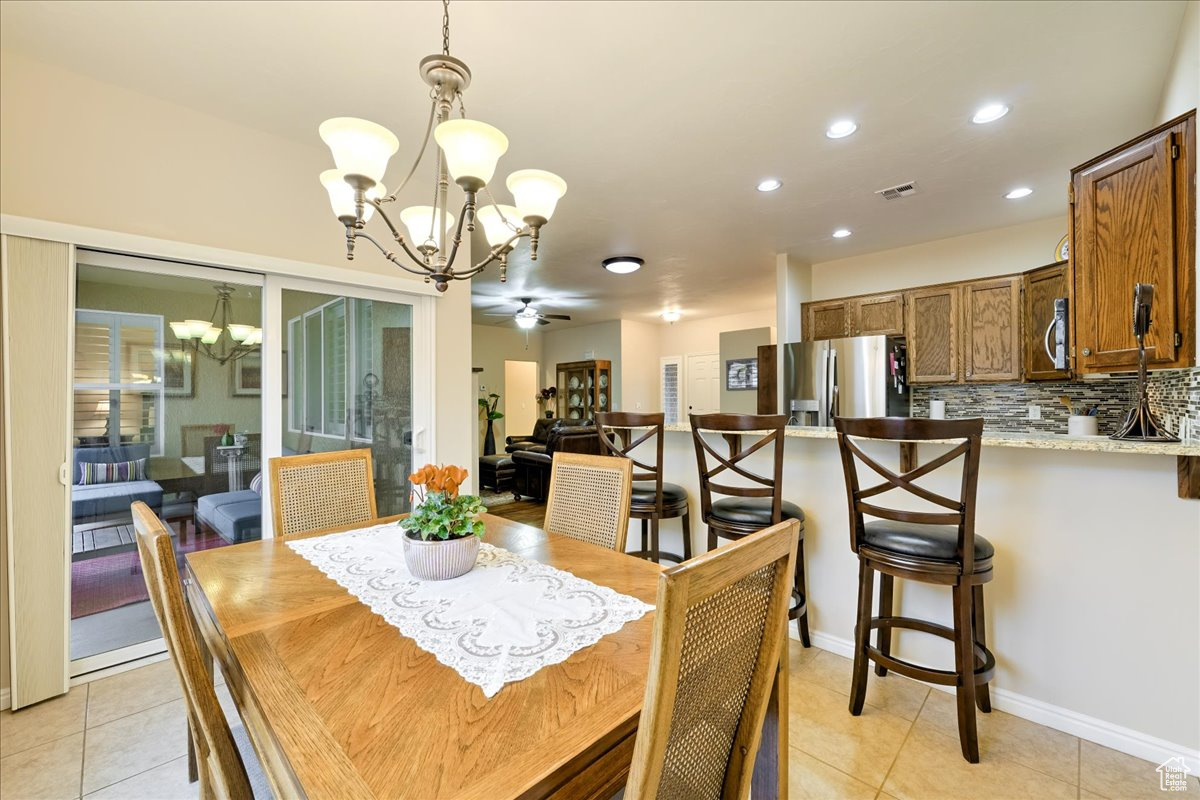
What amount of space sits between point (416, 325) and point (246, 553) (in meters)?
1.89

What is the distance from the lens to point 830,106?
2.33m

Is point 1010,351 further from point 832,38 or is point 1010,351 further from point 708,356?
point 708,356

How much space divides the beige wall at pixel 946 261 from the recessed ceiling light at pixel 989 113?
1.64 m

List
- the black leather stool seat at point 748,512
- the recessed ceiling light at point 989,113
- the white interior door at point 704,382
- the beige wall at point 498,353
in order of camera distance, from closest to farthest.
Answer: the black leather stool seat at point 748,512 < the recessed ceiling light at point 989,113 < the white interior door at point 704,382 < the beige wall at point 498,353

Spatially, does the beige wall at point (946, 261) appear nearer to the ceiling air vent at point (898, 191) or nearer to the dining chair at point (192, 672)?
the ceiling air vent at point (898, 191)

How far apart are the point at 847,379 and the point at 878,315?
2.31 feet

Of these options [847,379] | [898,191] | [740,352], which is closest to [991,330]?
[847,379]

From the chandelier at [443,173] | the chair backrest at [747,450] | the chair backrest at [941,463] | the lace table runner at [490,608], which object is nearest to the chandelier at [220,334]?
the chandelier at [443,173]

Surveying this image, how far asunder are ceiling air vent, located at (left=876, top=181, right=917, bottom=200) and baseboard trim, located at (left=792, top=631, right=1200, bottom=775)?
286cm

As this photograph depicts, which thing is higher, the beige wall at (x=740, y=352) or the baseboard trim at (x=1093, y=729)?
the beige wall at (x=740, y=352)

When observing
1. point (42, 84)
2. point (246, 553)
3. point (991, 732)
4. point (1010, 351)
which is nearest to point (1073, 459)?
point (991, 732)

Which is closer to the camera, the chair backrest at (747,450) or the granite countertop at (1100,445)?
the granite countertop at (1100,445)

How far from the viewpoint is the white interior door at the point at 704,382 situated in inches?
324

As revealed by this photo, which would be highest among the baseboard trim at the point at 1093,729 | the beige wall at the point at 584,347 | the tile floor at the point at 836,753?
the beige wall at the point at 584,347
